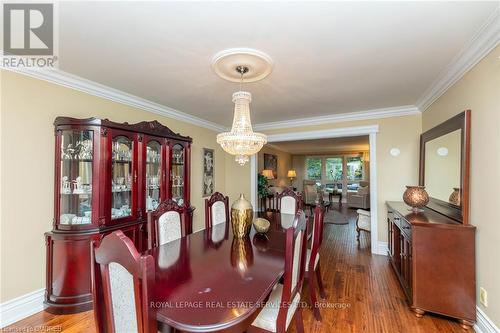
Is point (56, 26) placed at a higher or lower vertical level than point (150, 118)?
higher

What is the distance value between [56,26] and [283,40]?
161cm

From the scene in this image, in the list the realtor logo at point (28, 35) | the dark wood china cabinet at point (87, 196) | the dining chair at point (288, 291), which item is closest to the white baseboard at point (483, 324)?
the dining chair at point (288, 291)

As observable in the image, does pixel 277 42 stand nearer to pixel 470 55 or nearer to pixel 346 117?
pixel 470 55

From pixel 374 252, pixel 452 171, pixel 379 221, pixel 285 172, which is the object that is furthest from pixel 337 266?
pixel 285 172

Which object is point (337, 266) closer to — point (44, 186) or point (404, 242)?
point (404, 242)

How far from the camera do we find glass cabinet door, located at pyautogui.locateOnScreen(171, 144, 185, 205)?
3.42 m

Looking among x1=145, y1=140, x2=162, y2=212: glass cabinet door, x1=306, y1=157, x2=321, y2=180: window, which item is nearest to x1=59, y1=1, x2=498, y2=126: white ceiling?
x1=145, y1=140, x2=162, y2=212: glass cabinet door

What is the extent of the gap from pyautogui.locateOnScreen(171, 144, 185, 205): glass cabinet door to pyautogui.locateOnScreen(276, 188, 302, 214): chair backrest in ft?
5.03

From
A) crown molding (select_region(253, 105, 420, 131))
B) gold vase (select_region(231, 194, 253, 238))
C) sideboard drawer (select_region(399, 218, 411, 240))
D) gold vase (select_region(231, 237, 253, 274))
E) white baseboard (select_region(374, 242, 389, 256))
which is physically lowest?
white baseboard (select_region(374, 242, 389, 256))

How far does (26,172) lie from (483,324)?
4138 mm

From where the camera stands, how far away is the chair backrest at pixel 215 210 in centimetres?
268

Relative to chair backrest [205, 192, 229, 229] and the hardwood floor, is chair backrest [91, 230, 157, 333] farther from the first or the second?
chair backrest [205, 192, 229, 229]

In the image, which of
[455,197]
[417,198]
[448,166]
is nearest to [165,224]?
[417,198]

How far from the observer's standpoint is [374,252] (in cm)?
372
